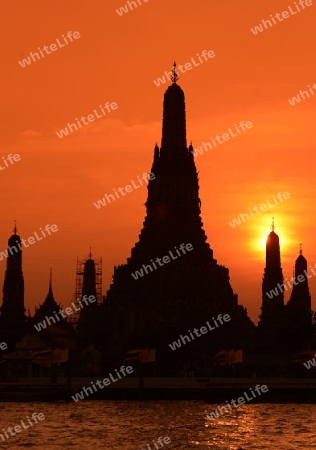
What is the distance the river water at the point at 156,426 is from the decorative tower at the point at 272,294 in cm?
5346

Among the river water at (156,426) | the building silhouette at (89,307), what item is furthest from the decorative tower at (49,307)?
the river water at (156,426)

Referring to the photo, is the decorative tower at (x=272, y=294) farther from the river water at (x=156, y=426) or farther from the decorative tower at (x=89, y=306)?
the river water at (x=156, y=426)

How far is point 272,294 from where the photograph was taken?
156 metres

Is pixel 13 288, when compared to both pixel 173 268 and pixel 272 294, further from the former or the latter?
pixel 272 294

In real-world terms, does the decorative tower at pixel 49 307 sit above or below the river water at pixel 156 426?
above

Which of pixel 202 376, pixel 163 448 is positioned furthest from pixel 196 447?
pixel 202 376

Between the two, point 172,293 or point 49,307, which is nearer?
point 172,293

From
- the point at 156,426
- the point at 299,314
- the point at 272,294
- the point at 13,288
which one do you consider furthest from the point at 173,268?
the point at 156,426

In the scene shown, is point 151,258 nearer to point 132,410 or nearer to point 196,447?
point 132,410

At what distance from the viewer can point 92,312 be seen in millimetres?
156750

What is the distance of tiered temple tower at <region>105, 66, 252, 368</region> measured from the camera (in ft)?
486

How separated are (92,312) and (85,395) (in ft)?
182

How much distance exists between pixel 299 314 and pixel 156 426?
2906 inches

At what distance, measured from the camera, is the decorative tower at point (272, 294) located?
154m
